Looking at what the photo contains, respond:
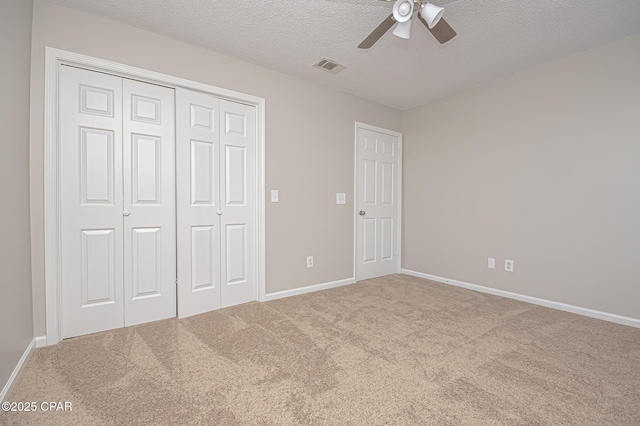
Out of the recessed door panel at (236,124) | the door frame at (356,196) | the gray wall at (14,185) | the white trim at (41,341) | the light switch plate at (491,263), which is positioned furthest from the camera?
the door frame at (356,196)

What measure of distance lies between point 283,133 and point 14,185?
83.9 inches

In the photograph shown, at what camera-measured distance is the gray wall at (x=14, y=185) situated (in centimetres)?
157

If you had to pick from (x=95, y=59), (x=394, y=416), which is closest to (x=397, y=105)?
(x=95, y=59)

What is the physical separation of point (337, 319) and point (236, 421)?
4.36 ft

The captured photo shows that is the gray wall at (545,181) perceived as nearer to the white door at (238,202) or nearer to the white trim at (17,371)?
the white door at (238,202)

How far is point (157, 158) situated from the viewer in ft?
8.07

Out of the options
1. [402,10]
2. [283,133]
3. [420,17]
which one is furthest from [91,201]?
[420,17]

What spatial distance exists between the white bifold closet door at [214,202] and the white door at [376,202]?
1515 millimetres

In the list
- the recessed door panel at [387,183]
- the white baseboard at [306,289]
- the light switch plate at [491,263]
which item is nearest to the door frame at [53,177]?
the white baseboard at [306,289]

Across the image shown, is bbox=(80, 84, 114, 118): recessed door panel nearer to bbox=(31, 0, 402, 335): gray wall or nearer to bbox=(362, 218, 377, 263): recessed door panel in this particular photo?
bbox=(31, 0, 402, 335): gray wall

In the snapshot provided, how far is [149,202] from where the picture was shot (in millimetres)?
2438

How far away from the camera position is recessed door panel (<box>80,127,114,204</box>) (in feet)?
7.12

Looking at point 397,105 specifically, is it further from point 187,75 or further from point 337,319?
point 337,319

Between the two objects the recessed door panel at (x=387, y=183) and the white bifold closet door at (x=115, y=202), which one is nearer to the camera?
the white bifold closet door at (x=115, y=202)
